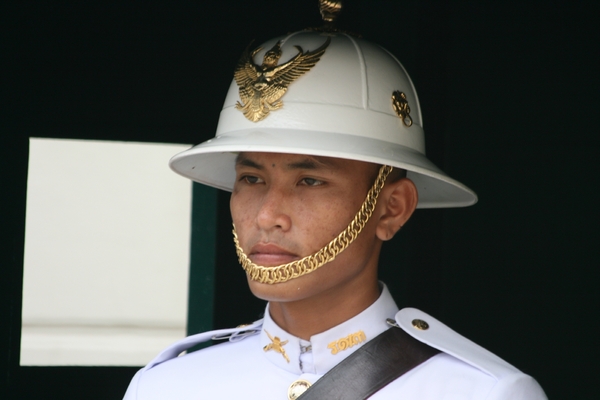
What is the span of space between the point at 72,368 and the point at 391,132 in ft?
8.39

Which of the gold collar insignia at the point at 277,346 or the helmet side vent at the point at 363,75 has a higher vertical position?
the helmet side vent at the point at 363,75

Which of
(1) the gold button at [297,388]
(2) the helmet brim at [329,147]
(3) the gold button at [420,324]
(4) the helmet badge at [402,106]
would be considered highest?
(4) the helmet badge at [402,106]

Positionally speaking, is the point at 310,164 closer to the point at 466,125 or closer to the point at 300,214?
the point at 300,214

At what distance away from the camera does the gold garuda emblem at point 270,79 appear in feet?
8.49

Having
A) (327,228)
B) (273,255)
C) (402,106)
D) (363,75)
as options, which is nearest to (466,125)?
(402,106)

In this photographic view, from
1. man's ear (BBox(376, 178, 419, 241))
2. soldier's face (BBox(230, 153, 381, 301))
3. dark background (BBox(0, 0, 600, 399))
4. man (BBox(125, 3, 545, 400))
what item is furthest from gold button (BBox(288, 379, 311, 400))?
dark background (BBox(0, 0, 600, 399))

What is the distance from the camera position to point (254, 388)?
2.65m

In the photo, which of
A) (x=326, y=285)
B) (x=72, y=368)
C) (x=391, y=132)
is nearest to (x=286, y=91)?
(x=391, y=132)

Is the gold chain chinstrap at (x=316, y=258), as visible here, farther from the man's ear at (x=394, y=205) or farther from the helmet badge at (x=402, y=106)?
the helmet badge at (x=402, y=106)

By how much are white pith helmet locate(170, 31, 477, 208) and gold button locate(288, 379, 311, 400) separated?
0.70 metres

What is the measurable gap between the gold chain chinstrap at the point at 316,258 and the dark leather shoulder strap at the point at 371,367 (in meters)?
0.31

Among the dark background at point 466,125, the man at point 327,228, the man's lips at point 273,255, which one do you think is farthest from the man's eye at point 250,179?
the dark background at point 466,125

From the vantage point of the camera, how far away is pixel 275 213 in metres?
2.45

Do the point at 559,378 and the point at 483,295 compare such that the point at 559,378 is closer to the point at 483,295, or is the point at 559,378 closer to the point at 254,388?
the point at 483,295
